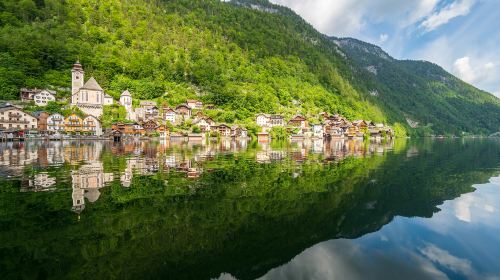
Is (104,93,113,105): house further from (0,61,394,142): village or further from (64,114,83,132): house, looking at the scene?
(64,114,83,132): house

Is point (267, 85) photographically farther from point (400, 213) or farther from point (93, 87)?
point (400, 213)

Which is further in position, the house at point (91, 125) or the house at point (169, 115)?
the house at point (169, 115)

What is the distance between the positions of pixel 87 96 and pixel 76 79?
12.3m

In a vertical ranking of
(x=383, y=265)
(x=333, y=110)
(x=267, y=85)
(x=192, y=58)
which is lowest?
(x=383, y=265)

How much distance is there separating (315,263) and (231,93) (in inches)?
4457

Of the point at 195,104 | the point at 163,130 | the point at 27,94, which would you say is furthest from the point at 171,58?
the point at 27,94

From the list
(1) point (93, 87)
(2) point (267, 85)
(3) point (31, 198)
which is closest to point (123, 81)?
(1) point (93, 87)

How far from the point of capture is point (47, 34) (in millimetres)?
112375

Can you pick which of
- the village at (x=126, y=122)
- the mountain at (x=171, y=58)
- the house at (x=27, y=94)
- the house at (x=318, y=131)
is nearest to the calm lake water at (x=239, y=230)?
the village at (x=126, y=122)

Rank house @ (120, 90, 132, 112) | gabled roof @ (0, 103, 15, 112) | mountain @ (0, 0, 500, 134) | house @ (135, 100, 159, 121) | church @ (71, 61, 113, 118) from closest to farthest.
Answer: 1. gabled roof @ (0, 103, 15, 112)
2. church @ (71, 61, 113, 118)
3. house @ (120, 90, 132, 112)
4. house @ (135, 100, 159, 121)
5. mountain @ (0, 0, 500, 134)

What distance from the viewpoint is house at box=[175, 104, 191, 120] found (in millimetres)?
104044

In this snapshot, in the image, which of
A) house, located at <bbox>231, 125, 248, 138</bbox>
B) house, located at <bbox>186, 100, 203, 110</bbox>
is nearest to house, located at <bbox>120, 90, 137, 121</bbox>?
house, located at <bbox>186, 100, 203, 110</bbox>

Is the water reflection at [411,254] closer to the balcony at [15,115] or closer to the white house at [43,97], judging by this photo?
the balcony at [15,115]

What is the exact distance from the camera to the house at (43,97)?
3302 inches
